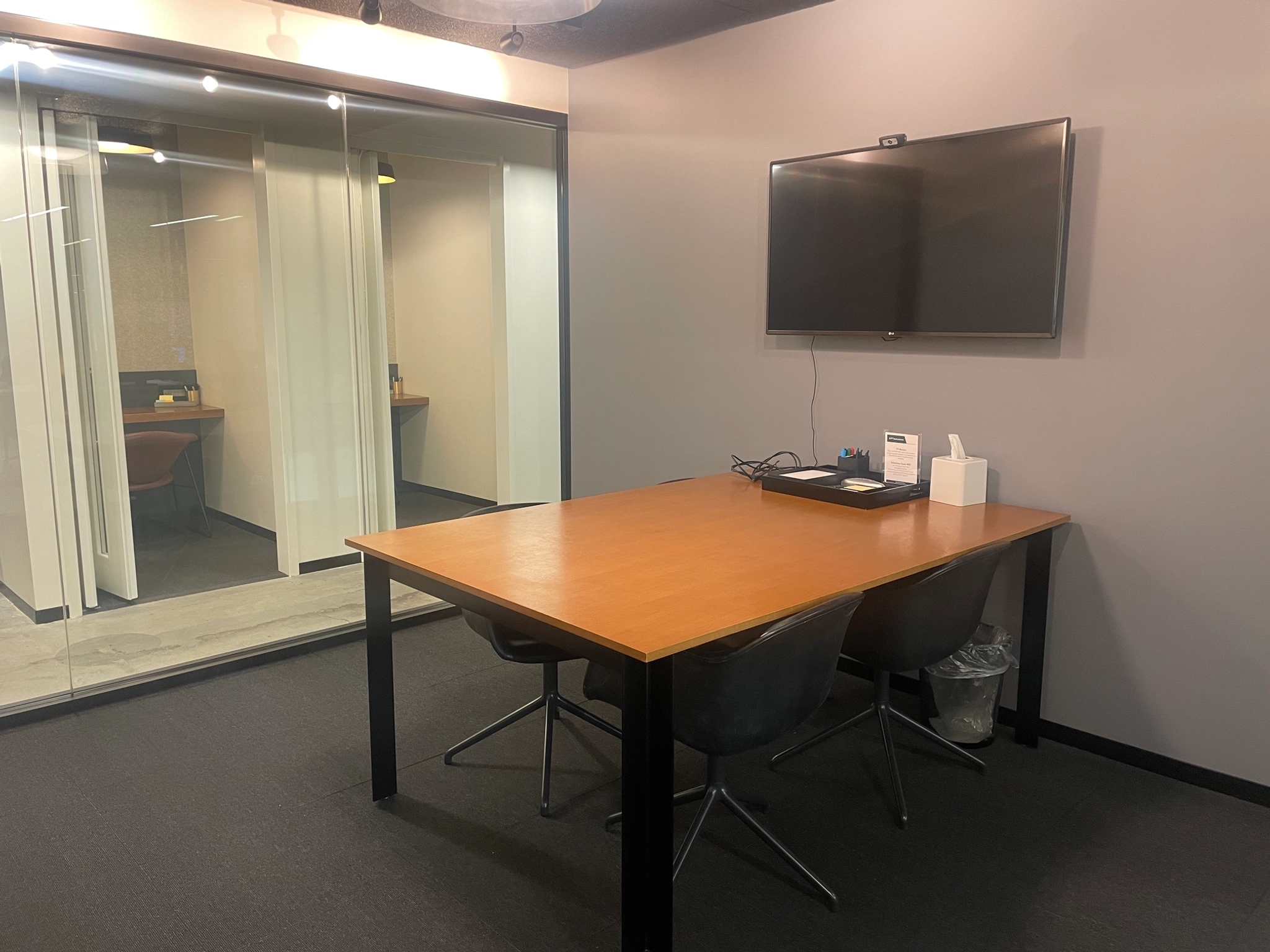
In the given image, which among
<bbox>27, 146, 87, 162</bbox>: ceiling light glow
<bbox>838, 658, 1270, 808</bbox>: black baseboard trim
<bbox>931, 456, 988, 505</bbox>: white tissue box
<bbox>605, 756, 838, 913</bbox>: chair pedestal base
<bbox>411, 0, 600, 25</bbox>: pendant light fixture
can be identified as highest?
<bbox>411, 0, 600, 25</bbox>: pendant light fixture

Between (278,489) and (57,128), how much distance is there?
60.4 inches

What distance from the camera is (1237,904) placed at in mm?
2303

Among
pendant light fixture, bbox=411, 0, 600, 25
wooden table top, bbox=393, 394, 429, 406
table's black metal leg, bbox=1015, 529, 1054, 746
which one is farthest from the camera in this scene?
wooden table top, bbox=393, 394, 429, 406

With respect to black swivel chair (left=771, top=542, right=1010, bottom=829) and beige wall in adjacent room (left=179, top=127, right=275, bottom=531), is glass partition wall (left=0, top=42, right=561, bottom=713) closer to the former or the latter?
beige wall in adjacent room (left=179, top=127, right=275, bottom=531)

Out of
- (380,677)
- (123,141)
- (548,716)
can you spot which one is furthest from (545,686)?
(123,141)

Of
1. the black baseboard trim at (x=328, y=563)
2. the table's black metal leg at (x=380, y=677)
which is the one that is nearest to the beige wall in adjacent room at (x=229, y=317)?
the black baseboard trim at (x=328, y=563)

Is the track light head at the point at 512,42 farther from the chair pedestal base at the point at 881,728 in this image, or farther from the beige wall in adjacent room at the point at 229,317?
the chair pedestal base at the point at 881,728

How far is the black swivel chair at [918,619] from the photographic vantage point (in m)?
2.57

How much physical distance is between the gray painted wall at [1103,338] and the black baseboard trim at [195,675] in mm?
1793

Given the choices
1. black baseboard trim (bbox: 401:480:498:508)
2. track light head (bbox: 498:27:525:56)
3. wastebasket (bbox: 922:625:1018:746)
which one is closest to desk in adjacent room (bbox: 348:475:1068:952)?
wastebasket (bbox: 922:625:1018:746)

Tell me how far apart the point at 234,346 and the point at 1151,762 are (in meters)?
3.62

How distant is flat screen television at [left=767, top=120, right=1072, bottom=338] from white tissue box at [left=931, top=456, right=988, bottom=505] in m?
0.43

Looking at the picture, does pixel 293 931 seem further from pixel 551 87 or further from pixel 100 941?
pixel 551 87

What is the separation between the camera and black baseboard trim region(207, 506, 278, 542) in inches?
147
